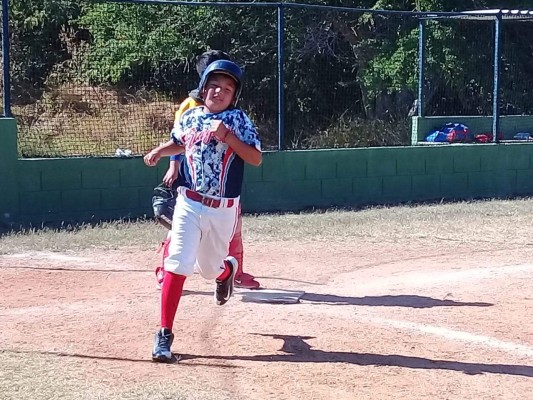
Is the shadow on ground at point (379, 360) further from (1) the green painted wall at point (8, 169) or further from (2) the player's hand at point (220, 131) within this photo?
(1) the green painted wall at point (8, 169)

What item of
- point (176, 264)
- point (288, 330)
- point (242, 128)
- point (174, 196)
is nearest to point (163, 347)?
point (176, 264)

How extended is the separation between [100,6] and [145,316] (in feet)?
32.3

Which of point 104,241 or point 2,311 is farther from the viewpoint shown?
point 104,241

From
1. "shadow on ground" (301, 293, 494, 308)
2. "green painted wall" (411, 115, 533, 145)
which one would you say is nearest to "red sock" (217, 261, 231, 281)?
"shadow on ground" (301, 293, 494, 308)

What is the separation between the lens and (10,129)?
10961mm

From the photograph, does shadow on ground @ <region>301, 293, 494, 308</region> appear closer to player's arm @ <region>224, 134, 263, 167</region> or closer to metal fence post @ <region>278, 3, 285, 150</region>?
player's arm @ <region>224, 134, 263, 167</region>

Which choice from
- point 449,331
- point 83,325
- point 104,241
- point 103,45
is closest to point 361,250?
point 104,241

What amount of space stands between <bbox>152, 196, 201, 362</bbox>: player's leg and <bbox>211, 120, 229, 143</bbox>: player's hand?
1.43 feet

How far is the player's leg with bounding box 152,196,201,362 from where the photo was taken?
5398 millimetres

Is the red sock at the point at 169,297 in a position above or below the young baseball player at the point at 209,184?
below

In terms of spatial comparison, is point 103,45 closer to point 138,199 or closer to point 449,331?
point 138,199

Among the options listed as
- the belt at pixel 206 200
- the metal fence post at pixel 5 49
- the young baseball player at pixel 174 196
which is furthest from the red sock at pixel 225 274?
the metal fence post at pixel 5 49

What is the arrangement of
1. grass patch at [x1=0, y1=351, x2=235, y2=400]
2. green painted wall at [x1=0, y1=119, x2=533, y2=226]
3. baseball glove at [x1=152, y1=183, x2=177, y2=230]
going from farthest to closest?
green painted wall at [x1=0, y1=119, x2=533, y2=226], baseball glove at [x1=152, y1=183, x2=177, y2=230], grass patch at [x1=0, y1=351, x2=235, y2=400]

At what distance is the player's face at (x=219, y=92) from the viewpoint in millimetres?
5488
